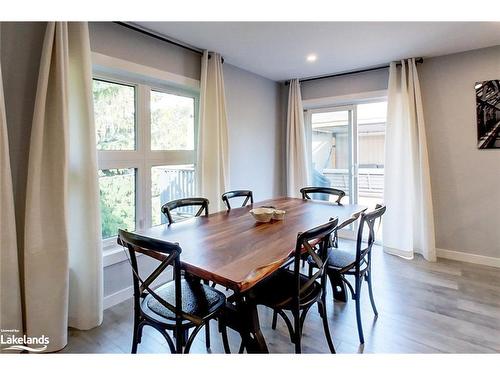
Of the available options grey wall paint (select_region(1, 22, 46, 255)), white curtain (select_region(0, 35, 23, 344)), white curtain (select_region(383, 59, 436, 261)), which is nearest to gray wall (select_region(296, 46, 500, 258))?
white curtain (select_region(383, 59, 436, 261))

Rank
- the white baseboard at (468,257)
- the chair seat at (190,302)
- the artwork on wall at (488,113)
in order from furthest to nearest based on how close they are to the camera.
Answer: the white baseboard at (468,257) < the artwork on wall at (488,113) < the chair seat at (190,302)

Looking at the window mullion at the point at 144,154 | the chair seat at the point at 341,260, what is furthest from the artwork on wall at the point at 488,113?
the window mullion at the point at 144,154

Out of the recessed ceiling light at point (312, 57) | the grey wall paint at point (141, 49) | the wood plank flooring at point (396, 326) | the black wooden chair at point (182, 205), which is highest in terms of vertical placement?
the recessed ceiling light at point (312, 57)

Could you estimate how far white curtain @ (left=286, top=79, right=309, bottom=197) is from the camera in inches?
168

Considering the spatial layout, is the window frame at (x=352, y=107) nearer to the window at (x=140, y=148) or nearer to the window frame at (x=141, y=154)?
the window at (x=140, y=148)

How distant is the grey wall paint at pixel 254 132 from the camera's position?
12.1ft

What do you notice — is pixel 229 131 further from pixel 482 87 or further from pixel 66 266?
pixel 482 87

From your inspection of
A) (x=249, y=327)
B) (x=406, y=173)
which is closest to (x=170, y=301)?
(x=249, y=327)

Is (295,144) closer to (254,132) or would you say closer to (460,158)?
(254,132)

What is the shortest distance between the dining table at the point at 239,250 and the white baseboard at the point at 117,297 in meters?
1.05

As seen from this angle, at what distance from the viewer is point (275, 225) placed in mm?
1947

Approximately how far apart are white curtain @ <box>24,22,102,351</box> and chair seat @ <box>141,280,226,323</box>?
2.58ft

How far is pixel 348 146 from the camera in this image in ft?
13.8

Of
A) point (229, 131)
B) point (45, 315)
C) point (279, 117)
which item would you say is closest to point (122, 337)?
point (45, 315)
